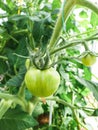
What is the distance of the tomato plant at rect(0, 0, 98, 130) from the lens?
0.67m

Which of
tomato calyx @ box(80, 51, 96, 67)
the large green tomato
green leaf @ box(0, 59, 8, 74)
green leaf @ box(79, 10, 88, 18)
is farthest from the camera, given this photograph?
green leaf @ box(79, 10, 88, 18)

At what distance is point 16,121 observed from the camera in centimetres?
87

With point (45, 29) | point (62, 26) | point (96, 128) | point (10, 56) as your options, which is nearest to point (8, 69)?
point (10, 56)

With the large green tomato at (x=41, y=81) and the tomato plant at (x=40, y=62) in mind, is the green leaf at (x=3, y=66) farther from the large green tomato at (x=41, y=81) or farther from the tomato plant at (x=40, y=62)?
the large green tomato at (x=41, y=81)

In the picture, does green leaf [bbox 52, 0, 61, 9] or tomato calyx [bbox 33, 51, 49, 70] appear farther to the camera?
green leaf [bbox 52, 0, 61, 9]

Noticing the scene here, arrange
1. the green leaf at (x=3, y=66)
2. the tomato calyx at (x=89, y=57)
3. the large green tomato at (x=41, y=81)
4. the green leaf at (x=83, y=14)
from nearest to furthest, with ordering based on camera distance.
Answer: the large green tomato at (x=41, y=81)
the tomato calyx at (x=89, y=57)
the green leaf at (x=3, y=66)
the green leaf at (x=83, y=14)

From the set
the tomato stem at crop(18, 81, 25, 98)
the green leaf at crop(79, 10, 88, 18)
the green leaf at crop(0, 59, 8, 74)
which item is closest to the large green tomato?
the tomato stem at crop(18, 81, 25, 98)

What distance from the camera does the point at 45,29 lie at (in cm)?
98

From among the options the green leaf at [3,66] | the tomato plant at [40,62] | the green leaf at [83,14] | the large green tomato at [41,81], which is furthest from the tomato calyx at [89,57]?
the green leaf at [83,14]

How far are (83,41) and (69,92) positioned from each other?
569 mm

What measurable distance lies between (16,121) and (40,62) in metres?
0.26

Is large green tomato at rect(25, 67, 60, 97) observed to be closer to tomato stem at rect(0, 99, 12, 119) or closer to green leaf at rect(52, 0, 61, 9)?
tomato stem at rect(0, 99, 12, 119)

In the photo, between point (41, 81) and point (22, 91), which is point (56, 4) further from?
point (41, 81)

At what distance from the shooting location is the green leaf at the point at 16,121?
857 millimetres
